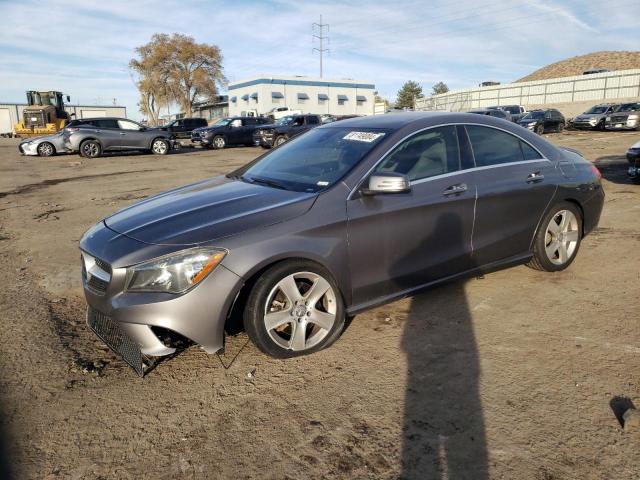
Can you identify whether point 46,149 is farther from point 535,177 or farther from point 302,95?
point 302,95

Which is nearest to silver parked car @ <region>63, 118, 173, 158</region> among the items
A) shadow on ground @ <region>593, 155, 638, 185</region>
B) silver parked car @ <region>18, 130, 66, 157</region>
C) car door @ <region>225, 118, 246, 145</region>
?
silver parked car @ <region>18, 130, 66, 157</region>

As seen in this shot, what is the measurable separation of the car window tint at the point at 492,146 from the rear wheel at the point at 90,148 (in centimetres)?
1898

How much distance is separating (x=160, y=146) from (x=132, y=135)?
4.54 feet

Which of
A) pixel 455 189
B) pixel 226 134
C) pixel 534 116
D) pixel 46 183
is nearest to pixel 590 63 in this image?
pixel 534 116

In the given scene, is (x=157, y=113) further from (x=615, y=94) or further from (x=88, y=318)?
(x=88, y=318)

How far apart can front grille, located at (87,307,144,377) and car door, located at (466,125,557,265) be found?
2677mm

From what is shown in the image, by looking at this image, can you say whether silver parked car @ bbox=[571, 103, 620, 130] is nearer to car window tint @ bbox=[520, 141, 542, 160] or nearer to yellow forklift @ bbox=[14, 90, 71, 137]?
car window tint @ bbox=[520, 141, 542, 160]

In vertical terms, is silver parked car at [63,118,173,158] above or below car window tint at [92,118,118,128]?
below

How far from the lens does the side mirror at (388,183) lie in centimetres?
329

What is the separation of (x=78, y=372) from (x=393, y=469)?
2.11 meters

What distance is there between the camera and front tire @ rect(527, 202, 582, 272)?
4.55 m

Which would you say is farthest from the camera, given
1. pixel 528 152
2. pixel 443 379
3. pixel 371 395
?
pixel 528 152

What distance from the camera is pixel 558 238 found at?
4.71 m

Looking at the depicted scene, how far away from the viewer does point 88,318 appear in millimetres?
3328
